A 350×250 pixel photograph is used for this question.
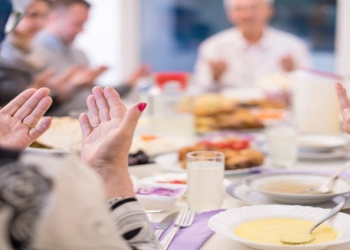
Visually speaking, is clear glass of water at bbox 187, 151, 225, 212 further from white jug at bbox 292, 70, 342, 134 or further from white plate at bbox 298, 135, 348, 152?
white jug at bbox 292, 70, 342, 134

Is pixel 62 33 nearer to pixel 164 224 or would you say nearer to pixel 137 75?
pixel 137 75

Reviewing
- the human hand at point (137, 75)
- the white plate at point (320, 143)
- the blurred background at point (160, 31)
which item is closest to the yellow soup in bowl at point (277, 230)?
the white plate at point (320, 143)

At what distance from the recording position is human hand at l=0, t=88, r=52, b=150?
4.08 ft

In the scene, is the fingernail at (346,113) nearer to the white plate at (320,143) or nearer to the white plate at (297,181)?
the white plate at (297,181)

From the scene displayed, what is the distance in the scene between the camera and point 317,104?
7.34ft

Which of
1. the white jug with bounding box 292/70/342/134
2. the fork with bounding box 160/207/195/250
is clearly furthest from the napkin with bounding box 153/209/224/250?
the white jug with bounding box 292/70/342/134

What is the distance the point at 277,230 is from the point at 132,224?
0.35 meters

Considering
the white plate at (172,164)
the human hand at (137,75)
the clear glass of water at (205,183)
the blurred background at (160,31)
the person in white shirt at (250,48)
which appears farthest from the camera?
the blurred background at (160,31)

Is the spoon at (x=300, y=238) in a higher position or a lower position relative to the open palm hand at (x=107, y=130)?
lower

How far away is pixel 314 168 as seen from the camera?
1805 millimetres

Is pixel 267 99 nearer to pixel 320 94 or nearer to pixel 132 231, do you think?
pixel 320 94

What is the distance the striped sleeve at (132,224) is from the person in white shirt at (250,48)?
3491 mm

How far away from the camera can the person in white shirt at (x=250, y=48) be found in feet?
14.8

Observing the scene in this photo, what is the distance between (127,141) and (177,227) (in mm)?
357
